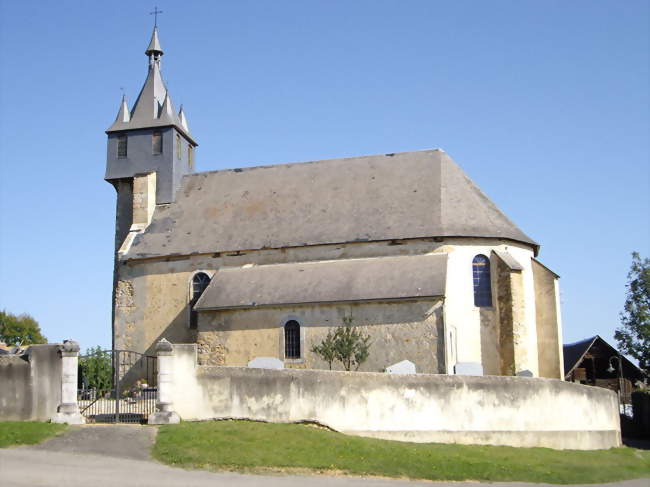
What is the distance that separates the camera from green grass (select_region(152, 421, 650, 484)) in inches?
579

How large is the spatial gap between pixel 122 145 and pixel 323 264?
12.5 metres

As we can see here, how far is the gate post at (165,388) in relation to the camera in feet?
55.4

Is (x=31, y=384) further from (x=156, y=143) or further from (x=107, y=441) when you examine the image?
(x=156, y=143)

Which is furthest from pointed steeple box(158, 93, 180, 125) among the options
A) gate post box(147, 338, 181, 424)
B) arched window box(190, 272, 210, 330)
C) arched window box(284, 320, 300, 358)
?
gate post box(147, 338, 181, 424)

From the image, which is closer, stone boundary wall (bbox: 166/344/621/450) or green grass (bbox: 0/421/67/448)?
green grass (bbox: 0/421/67/448)

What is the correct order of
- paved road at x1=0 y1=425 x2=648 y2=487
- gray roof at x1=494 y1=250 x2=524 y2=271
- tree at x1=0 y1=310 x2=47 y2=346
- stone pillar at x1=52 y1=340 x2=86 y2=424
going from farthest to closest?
tree at x1=0 y1=310 x2=47 y2=346
gray roof at x1=494 y1=250 x2=524 y2=271
stone pillar at x1=52 y1=340 x2=86 y2=424
paved road at x1=0 y1=425 x2=648 y2=487

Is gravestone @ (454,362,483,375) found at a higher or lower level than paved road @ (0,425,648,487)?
higher

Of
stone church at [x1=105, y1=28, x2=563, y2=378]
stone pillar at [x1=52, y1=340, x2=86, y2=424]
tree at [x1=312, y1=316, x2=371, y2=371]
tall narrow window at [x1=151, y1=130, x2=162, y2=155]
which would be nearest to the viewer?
stone pillar at [x1=52, y1=340, x2=86, y2=424]

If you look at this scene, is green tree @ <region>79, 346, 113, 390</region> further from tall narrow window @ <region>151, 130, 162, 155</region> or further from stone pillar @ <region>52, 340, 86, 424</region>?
tall narrow window @ <region>151, 130, 162, 155</region>

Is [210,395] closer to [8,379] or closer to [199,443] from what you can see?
[199,443]

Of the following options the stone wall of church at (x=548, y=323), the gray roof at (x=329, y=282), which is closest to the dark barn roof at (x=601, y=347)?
the stone wall of church at (x=548, y=323)

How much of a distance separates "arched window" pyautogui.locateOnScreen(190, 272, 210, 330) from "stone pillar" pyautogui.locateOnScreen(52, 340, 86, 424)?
43.7ft

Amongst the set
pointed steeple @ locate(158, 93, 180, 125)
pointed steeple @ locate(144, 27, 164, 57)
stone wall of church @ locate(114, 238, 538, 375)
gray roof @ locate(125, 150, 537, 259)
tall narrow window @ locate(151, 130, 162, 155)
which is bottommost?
stone wall of church @ locate(114, 238, 538, 375)

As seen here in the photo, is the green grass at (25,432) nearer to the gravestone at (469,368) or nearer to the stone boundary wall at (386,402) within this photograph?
the stone boundary wall at (386,402)
